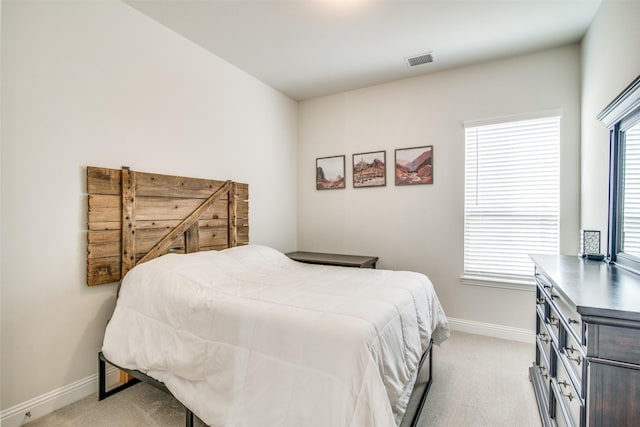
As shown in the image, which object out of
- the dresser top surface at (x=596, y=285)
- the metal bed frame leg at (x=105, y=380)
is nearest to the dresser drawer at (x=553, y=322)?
the dresser top surface at (x=596, y=285)

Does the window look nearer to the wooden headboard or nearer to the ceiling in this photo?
Result: the ceiling

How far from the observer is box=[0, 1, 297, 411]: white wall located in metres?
1.80

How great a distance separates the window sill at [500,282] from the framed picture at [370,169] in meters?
1.45

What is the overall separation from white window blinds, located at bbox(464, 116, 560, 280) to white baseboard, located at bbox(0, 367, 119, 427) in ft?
11.4

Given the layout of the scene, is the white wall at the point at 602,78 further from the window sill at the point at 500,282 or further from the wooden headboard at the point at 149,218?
the wooden headboard at the point at 149,218

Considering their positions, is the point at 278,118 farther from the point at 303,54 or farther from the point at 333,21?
the point at 333,21

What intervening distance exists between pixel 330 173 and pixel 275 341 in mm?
2904

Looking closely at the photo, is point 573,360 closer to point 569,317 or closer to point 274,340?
point 569,317

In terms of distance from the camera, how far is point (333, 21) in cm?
252

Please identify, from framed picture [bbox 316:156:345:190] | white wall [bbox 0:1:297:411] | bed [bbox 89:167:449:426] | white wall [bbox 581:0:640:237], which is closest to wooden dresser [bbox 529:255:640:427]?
bed [bbox 89:167:449:426]

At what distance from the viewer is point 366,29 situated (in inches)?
103

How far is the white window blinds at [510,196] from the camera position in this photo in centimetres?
296

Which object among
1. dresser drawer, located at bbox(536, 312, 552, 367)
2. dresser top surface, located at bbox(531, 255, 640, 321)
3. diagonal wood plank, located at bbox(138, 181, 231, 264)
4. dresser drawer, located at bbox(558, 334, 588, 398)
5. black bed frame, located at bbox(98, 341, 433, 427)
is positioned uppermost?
diagonal wood plank, located at bbox(138, 181, 231, 264)

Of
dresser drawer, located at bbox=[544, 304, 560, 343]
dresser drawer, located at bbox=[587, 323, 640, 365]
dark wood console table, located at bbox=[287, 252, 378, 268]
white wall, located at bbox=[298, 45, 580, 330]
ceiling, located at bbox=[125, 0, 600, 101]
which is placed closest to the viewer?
dresser drawer, located at bbox=[587, 323, 640, 365]
